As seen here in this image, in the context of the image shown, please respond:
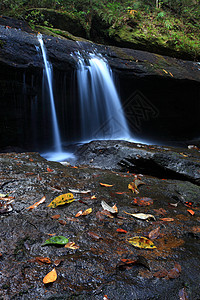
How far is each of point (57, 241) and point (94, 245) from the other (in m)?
0.24

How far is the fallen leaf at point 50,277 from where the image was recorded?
35.9 inches

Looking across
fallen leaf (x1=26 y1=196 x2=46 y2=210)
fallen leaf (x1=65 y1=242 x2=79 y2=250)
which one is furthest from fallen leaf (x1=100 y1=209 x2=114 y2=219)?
fallen leaf (x1=26 y1=196 x2=46 y2=210)

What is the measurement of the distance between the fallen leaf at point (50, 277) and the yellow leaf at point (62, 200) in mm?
692

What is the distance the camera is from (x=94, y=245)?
1.21 metres

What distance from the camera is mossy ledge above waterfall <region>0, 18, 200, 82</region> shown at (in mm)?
4977

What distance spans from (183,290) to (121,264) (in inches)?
13.3

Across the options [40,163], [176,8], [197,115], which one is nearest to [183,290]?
[40,163]

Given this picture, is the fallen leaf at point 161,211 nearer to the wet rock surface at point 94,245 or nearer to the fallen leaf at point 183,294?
the wet rock surface at point 94,245

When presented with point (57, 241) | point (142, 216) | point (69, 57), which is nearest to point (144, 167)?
point (142, 216)

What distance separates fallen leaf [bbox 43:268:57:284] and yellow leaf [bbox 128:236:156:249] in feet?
1.81

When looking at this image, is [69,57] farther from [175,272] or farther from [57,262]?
[175,272]

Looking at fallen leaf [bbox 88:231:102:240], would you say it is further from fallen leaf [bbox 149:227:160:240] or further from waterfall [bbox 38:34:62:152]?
waterfall [bbox 38:34:62:152]

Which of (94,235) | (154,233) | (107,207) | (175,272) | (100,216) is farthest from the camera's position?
(107,207)

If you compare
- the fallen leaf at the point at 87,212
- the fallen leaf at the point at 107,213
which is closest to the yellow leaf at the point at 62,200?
the fallen leaf at the point at 87,212
